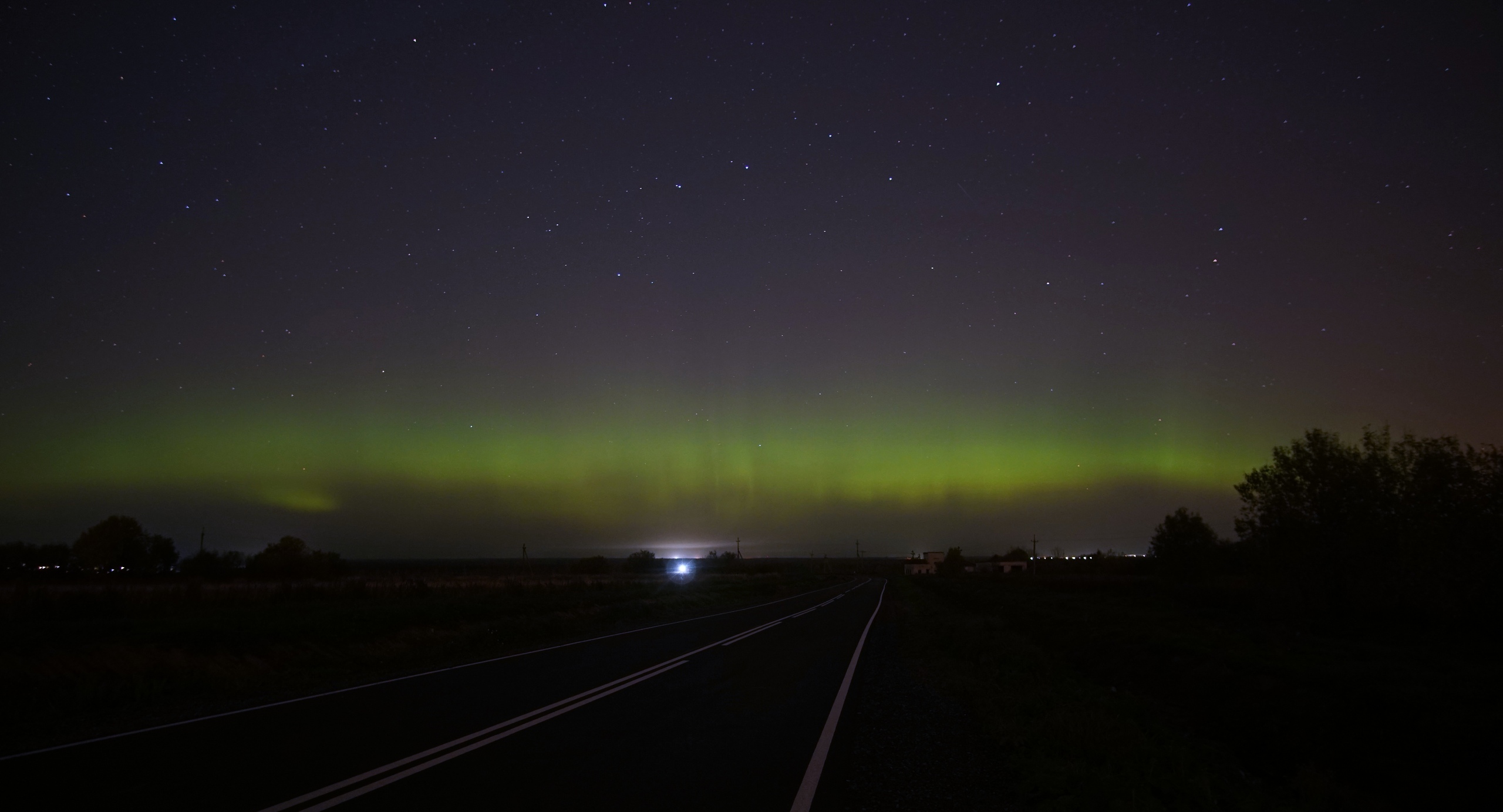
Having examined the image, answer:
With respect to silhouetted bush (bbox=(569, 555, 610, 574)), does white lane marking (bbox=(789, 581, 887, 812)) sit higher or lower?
higher

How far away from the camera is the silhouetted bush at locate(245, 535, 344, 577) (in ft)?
183

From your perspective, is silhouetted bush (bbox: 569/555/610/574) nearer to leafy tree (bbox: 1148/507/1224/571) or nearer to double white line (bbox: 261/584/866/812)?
leafy tree (bbox: 1148/507/1224/571)

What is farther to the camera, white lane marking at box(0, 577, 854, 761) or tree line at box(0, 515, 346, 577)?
tree line at box(0, 515, 346, 577)

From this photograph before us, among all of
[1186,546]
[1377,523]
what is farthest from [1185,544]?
[1377,523]

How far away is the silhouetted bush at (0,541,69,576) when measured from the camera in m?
58.3

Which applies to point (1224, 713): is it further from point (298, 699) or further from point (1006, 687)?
point (298, 699)

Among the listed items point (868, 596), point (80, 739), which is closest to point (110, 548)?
point (868, 596)

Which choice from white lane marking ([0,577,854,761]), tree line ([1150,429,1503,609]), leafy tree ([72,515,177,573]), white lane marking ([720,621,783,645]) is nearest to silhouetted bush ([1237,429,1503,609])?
tree line ([1150,429,1503,609])

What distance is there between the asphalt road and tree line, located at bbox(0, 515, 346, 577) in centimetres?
5640

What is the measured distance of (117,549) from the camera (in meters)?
64.1

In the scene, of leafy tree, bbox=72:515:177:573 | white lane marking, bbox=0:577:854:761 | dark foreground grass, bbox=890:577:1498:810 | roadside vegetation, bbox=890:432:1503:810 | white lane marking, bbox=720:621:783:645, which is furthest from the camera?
leafy tree, bbox=72:515:177:573

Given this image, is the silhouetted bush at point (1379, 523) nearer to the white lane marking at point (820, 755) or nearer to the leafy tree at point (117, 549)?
the white lane marking at point (820, 755)

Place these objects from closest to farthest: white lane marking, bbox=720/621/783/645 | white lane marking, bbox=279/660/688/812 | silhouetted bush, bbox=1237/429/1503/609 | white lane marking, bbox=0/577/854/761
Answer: white lane marking, bbox=279/660/688/812 < white lane marking, bbox=0/577/854/761 < white lane marking, bbox=720/621/783/645 < silhouetted bush, bbox=1237/429/1503/609

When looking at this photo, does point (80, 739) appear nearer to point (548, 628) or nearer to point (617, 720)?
point (617, 720)
